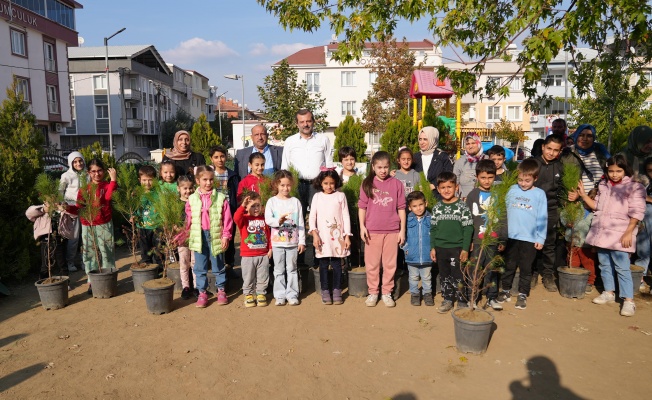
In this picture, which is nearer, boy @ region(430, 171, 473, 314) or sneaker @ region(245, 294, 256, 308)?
boy @ region(430, 171, 473, 314)

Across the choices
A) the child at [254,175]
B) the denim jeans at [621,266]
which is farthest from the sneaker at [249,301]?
the denim jeans at [621,266]

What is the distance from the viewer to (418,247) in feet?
17.9

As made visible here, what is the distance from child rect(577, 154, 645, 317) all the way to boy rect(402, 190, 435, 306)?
2030 mm

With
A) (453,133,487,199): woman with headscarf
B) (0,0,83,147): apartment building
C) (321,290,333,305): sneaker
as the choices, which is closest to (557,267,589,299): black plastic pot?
(453,133,487,199): woman with headscarf

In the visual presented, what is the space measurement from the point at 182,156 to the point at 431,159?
3.54m

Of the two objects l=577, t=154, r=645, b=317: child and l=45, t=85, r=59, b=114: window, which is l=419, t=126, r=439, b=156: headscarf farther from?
l=45, t=85, r=59, b=114: window

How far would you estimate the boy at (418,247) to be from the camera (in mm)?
5441

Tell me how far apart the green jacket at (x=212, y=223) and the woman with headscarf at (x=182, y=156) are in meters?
1.05

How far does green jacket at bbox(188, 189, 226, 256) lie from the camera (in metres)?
5.52

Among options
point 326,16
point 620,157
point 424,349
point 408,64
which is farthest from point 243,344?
point 408,64

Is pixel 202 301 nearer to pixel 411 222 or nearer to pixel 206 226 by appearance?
pixel 206 226

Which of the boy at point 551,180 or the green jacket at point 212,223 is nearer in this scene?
the green jacket at point 212,223

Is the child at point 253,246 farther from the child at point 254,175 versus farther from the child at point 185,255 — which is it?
the child at point 185,255

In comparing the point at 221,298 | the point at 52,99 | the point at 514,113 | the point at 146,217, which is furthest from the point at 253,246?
the point at 514,113
